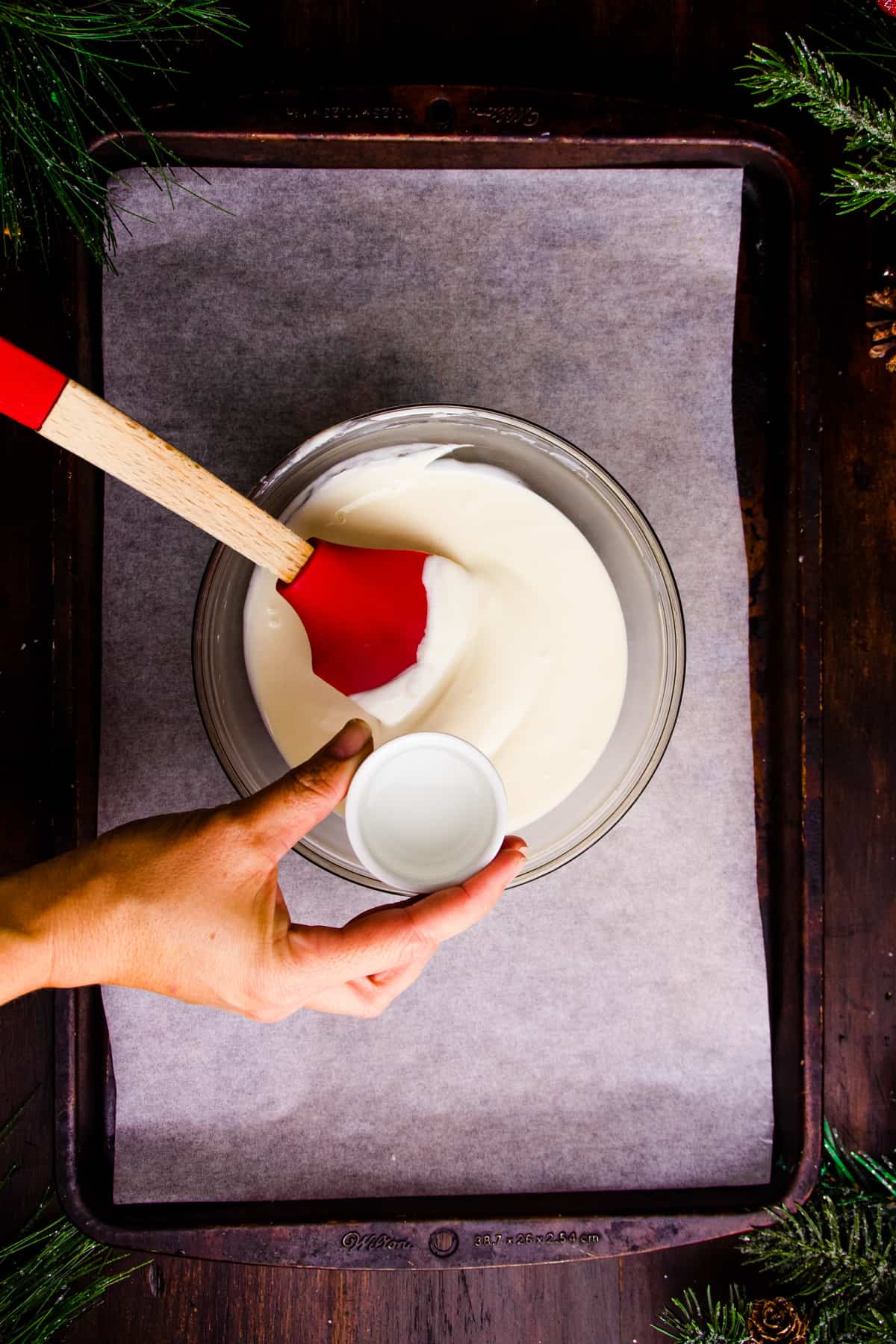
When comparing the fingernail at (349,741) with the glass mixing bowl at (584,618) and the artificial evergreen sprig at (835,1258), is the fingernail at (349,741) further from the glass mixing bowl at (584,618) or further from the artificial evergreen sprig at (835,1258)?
the artificial evergreen sprig at (835,1258)

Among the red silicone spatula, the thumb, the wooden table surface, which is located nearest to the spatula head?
the red silicone spatula

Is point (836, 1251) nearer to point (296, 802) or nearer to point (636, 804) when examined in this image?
point (636, 804)

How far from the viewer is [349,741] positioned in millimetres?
738

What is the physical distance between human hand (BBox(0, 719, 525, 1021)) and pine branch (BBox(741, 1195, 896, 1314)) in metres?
0.55

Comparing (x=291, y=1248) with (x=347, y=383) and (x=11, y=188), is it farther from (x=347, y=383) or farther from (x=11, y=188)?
(x=11, y=188)

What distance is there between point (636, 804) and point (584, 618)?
8.2 inches

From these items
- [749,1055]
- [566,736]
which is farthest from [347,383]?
[749,1055]

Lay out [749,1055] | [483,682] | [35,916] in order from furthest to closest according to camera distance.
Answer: [749,1055] → [483,682] → [35,916]

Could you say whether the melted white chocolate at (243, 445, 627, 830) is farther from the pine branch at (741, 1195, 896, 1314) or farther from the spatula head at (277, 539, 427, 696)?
the pine branch at (741, 1195, 896, 1314)

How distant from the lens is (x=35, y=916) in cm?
74

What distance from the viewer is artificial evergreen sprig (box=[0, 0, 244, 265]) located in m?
0.77

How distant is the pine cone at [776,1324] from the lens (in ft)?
3.21

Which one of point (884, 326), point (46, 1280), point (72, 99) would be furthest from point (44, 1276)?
point (884, 326)

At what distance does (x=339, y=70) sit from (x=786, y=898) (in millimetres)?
966
